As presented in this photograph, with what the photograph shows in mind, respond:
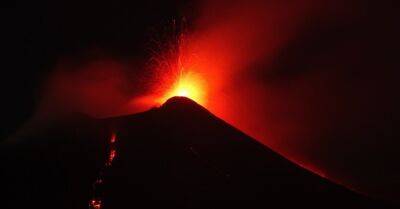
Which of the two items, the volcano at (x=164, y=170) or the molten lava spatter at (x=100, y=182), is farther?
the volcano at (x=164, y=170)

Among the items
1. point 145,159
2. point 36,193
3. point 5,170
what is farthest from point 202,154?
point 5,170

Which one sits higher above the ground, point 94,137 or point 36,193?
point 94,137

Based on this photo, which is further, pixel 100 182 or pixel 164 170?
pixel 164 170

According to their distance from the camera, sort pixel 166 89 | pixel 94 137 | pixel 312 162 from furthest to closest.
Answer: pixel 312 162
pixel 166 89
pixel 94 137

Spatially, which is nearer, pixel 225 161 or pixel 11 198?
pixel 11 198

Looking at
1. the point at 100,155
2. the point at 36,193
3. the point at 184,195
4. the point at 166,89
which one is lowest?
the point at 184,195

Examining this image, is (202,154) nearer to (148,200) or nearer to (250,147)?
(250,147)

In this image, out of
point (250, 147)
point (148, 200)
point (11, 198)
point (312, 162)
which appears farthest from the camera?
point (312, 162)

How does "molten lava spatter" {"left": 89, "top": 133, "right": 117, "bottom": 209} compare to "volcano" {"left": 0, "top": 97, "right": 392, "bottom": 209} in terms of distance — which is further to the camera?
"volcano" {"left": 0, "top": 97, "right": 392, "bottom": 209}
